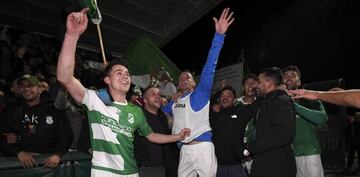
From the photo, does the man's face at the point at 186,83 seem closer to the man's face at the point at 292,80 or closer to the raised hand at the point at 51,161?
the man's face at the point at 292,80

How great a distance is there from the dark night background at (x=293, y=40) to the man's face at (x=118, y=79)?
2525cm

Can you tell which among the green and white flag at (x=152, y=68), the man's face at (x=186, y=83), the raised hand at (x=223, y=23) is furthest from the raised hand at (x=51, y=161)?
the green and white flag at (x=152, y=68)

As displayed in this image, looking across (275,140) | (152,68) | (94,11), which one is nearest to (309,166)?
(275,140)

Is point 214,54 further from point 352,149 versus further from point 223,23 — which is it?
point 352,149

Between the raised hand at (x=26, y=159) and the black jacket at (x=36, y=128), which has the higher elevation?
the black jacket at (x=36, y=128)

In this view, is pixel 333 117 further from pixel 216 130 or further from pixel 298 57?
pixel 298 57

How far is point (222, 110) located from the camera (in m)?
6.25

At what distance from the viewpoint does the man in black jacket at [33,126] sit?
492 cm

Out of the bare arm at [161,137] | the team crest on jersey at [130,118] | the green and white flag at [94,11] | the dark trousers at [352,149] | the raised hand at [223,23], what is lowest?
the dark trousers at [352,149]

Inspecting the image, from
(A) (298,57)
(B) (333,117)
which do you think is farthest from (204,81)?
(A) (298,57)

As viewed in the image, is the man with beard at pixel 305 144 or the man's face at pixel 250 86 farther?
the man's face at pixel 250 86

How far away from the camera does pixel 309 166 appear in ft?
20.1

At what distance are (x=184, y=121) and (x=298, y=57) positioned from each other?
1284 inches

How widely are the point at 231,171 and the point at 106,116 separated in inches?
102
